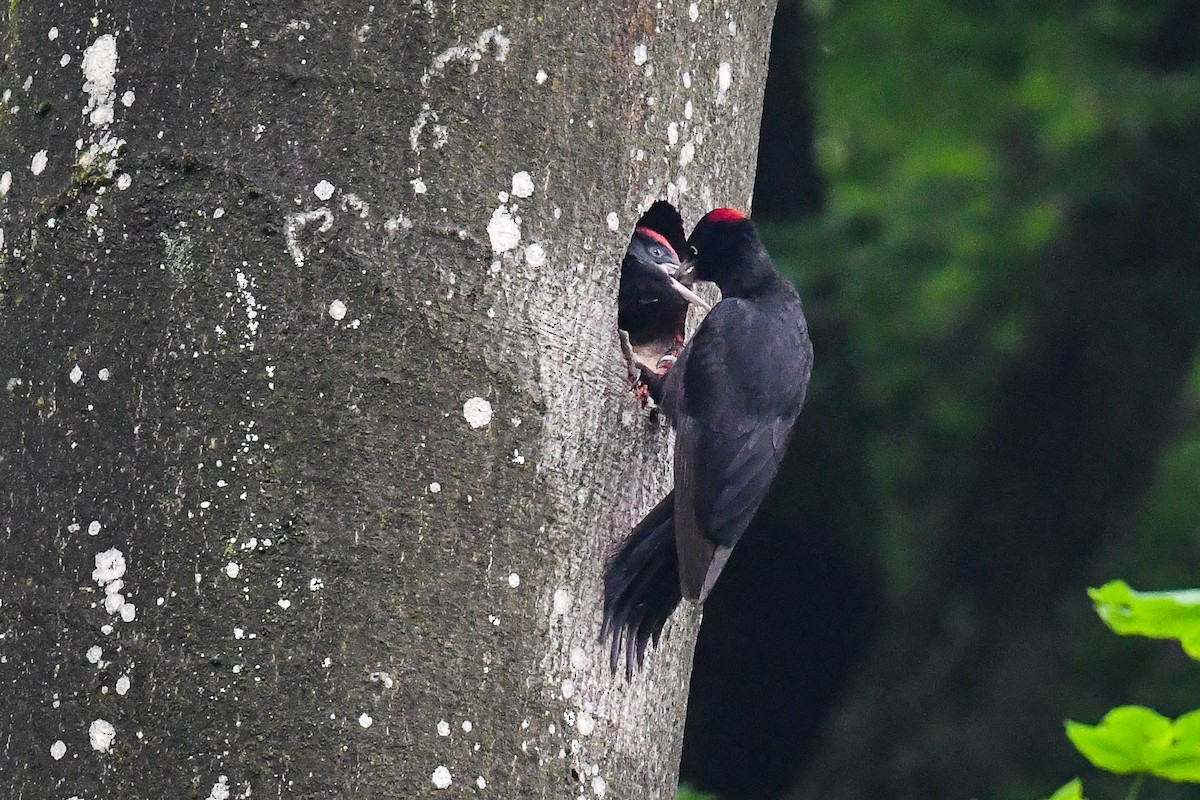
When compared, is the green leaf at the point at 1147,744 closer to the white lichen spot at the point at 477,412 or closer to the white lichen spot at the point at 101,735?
the white lichen spot at the point at 477,412

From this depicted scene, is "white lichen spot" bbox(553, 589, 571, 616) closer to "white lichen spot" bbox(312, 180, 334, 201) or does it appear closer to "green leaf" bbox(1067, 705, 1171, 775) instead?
"white lichen spot" bbox(312, 180, 334, 201)

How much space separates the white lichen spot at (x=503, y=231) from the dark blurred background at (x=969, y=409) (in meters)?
3.20

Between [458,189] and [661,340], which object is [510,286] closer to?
[458,189]

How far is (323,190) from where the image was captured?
1.74m

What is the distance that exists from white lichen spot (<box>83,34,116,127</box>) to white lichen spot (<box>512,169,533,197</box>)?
50 cm

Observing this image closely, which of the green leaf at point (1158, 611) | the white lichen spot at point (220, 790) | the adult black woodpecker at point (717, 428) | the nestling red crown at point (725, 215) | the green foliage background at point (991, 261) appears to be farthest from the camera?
the green foliage background at point (991, 261)

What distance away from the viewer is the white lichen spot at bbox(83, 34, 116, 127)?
1753 mm

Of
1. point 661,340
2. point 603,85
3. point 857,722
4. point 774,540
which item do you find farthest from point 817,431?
point 603,85

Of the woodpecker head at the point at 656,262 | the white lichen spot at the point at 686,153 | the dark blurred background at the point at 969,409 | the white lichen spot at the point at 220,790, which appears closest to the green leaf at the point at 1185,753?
the white lichen spot at the point at 220,790

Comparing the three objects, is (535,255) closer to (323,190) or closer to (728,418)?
(323,190)

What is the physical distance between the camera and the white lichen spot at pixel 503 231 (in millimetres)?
1834

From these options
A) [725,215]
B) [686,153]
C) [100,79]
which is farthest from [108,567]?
[725,215]

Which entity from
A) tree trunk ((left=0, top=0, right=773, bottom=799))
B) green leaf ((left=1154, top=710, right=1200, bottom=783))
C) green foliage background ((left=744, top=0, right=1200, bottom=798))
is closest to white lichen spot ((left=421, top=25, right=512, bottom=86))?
tree trunk ((left=0, top=0, right=773, bottom=799))

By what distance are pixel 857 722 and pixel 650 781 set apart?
299cm
